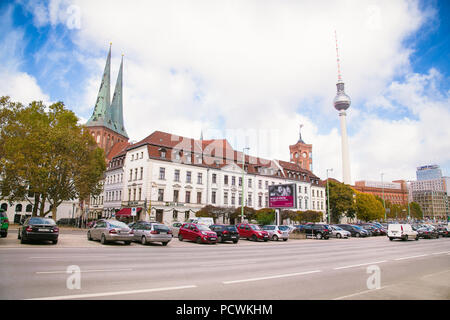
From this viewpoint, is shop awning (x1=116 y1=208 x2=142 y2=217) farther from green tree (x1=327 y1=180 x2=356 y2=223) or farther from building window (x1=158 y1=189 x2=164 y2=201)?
green tree (x1=327 y1=180 x2=356 y2=223)

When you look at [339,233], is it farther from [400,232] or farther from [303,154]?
[303,154]

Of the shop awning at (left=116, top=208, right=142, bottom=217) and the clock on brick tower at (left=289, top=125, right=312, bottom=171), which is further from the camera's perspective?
the clock on brick tower at (left=289, top=125, right=312, bottom=171)

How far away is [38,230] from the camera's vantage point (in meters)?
17.8

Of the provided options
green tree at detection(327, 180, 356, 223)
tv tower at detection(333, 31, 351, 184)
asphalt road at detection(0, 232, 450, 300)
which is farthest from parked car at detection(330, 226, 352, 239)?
tv tower at detection(333, 31, 351, 184)

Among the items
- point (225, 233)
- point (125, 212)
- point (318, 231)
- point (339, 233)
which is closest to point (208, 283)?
point (225, 233)

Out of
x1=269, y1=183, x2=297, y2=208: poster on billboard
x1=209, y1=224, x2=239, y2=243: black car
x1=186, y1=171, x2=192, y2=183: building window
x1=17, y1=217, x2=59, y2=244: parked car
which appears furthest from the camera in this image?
x1=186, y1=171, x2=192, y2=183: building window

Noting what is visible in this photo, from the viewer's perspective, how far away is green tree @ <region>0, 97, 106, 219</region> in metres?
31.0

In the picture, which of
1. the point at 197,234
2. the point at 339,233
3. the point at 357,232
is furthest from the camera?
the point at 357,232

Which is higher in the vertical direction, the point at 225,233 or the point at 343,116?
the point at 343,116

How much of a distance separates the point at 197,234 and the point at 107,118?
7653 centimetres

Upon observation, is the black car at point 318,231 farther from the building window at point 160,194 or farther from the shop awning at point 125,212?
the shop awning at point 125,212

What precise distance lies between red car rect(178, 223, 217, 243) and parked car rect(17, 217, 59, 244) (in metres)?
10.4

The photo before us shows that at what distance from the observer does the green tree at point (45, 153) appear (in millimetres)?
31041
